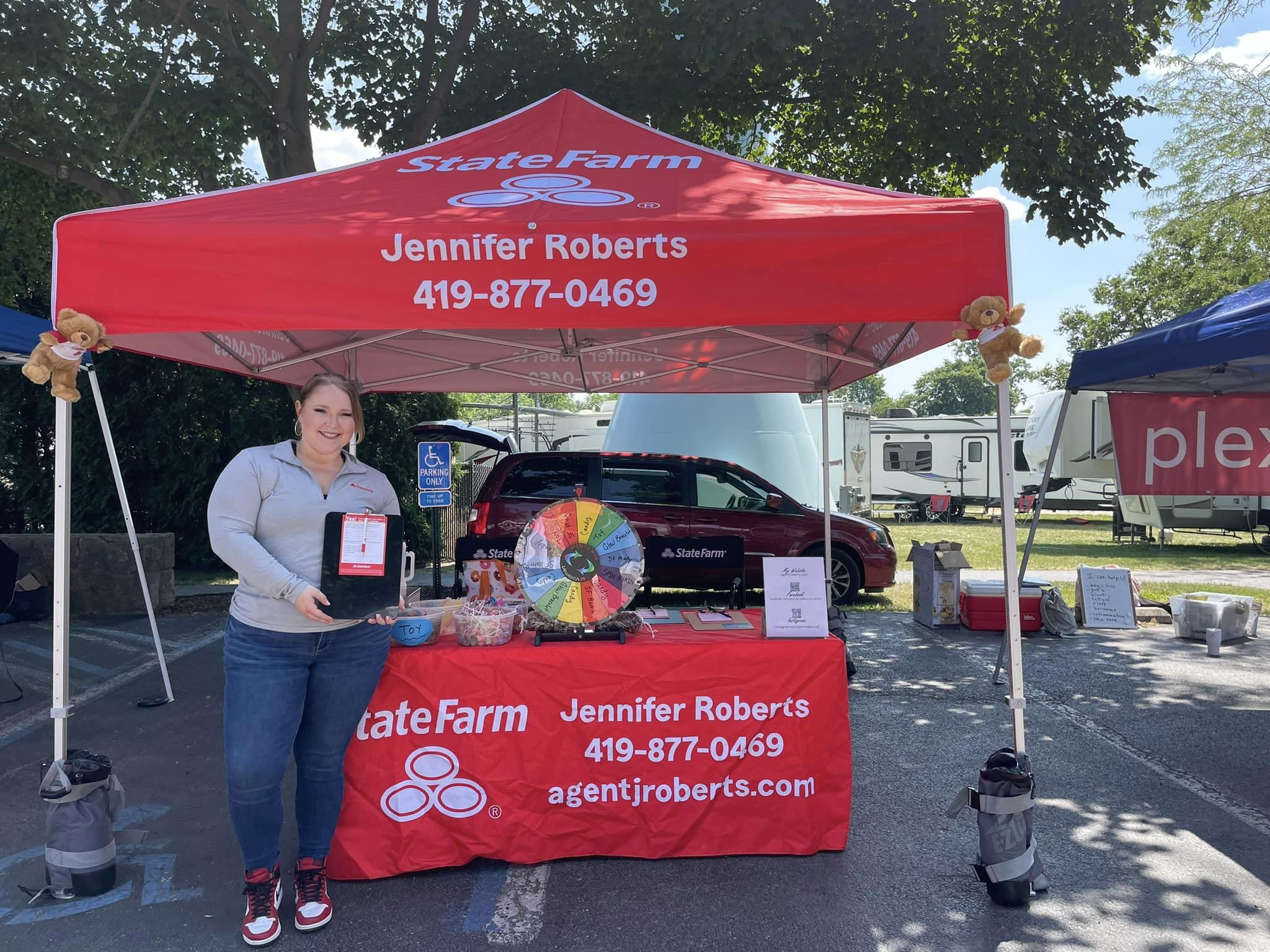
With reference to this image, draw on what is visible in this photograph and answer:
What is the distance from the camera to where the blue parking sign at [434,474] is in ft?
27.0

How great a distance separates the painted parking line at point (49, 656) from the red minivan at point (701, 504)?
3728mm

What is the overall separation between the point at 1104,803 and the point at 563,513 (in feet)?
9.49

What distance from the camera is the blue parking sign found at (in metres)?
8.23

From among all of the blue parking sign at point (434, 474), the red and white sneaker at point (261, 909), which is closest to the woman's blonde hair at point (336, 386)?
the red and white sneaker at point (261, 909)

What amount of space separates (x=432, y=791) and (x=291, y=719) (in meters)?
0.70

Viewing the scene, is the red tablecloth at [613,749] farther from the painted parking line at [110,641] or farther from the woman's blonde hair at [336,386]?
the painted parking line at [110,641]

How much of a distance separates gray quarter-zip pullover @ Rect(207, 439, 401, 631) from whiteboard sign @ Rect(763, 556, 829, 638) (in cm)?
162

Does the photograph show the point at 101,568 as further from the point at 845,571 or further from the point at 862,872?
the point at 862,872

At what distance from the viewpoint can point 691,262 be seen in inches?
117

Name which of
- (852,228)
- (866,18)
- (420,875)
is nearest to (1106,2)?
(866,18)

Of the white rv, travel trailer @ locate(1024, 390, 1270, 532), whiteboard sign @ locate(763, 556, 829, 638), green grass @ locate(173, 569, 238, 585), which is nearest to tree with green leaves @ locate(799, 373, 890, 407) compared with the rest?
the white rv

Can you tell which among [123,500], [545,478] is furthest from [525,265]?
[545,478]

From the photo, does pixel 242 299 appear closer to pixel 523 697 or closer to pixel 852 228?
pixel 523 697

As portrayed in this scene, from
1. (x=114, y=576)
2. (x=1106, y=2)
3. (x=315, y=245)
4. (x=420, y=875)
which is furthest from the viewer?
(x=114, y=576)
